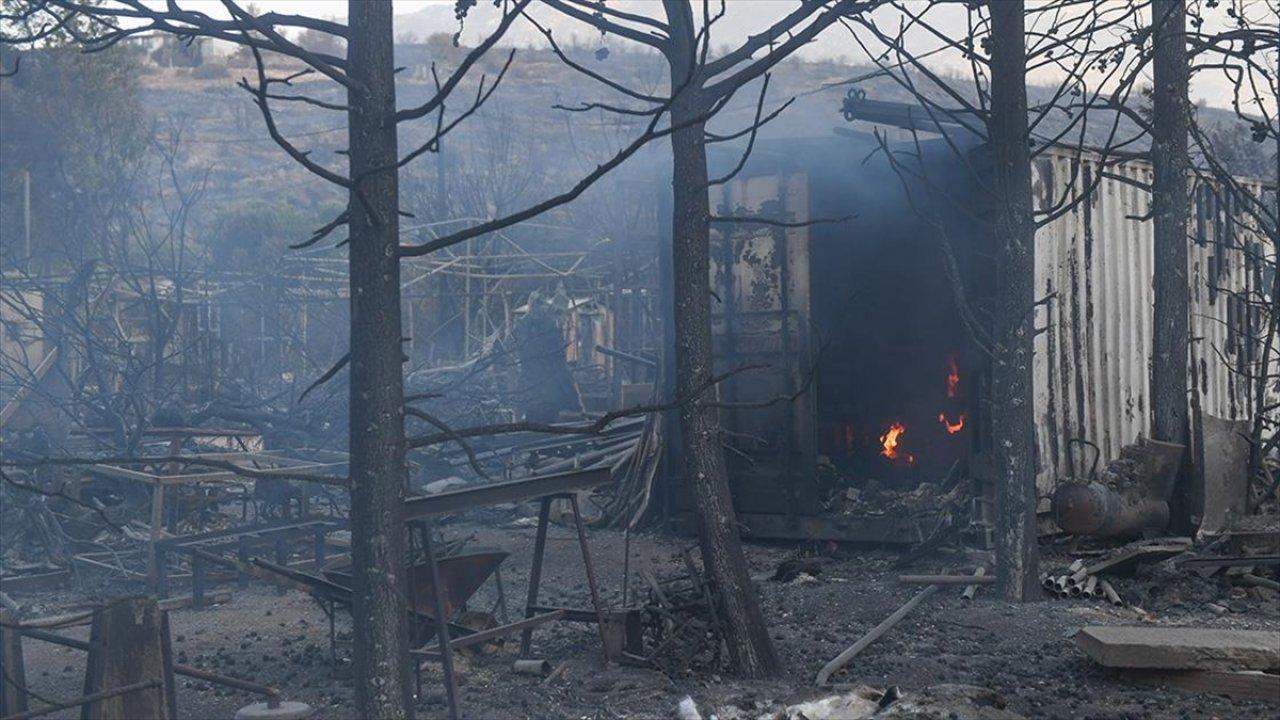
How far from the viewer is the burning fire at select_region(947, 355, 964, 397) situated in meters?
13.4

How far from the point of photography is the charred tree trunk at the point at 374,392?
4219 millimetres

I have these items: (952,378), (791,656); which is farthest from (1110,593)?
(952,378)

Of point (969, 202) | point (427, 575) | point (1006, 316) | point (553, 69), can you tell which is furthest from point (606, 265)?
point (553, 69)

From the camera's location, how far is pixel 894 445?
13914mm


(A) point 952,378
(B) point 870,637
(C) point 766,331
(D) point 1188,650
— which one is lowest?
(B) point 870,637

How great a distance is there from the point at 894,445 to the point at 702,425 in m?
7.48

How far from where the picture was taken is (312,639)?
8.61 meters

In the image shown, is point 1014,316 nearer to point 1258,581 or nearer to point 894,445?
point 1258,581

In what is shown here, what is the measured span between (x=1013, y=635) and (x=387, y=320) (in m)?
5.56

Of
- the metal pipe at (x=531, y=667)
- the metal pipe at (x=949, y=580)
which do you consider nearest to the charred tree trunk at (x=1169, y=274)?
the metal pipe at (x=949, y=580)

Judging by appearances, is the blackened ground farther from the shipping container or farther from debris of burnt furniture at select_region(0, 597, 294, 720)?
the shipping container

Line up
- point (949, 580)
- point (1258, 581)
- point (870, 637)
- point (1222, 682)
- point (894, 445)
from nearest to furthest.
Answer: point (1222, 682)
point (870, 637)
point (949, 580)
point (1258, 581)
point (894, 445)

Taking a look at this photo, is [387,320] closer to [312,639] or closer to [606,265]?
[312,639]

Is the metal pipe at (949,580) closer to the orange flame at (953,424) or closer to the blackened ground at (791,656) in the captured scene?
the blackened ground at (791,656)
